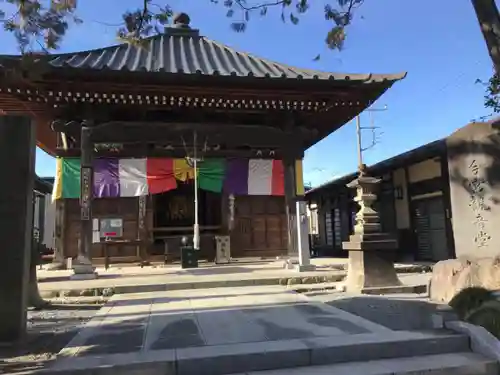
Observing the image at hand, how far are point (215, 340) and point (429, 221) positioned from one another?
11129 mm

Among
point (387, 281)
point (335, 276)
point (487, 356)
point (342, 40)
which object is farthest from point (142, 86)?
point (487, 356)

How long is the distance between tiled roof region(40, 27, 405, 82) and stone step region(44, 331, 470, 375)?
21.9ft

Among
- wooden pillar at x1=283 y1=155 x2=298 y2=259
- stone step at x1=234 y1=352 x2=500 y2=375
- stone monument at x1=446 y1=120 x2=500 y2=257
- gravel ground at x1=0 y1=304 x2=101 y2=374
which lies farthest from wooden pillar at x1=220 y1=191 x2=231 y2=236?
stone step at x1=234 y1=352 x2=500 y2=375

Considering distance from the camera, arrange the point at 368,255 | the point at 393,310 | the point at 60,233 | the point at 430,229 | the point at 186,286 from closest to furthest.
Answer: the point at 393,310 → the point at 368,255 → the point at 186,286 → the point at 60,233 → the point at 430,229

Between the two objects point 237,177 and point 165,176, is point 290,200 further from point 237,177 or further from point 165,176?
point 165,176

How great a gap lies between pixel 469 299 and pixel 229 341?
128 inches

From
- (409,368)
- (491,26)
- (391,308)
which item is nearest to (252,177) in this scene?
(391,308)

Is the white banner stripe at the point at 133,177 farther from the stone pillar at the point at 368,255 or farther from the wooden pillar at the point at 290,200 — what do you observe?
the stone pillar at the point at 368,255

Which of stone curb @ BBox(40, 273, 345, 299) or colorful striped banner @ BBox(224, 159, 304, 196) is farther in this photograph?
colorful striped banner @ BBox(224, 159, 304, 196)

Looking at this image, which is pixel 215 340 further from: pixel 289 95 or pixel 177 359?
pixel 289 95

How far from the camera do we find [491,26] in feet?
15.0

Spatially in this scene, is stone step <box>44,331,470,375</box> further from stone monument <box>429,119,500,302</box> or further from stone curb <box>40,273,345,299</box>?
stone curb <box>40,273,345,299</box>

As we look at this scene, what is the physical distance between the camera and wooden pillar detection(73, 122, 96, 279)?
366 inches

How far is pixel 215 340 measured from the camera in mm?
4609
